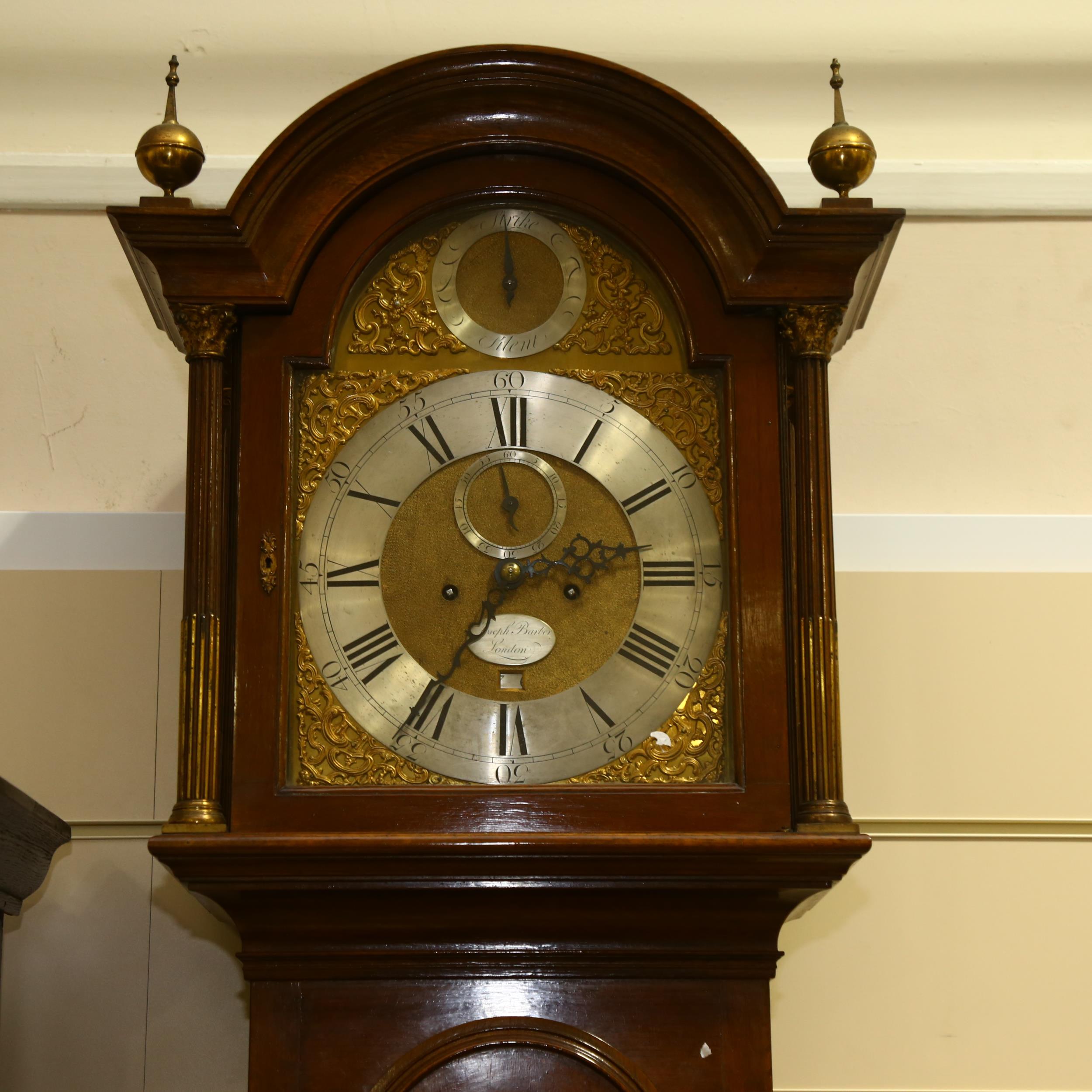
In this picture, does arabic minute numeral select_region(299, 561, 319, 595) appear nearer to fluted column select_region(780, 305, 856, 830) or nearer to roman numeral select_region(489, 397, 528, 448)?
roman numeral select_region(489, 397, 528, 448)

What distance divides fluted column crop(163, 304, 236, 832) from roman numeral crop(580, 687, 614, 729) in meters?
0.35

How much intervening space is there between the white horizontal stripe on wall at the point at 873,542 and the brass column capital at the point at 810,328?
435mm

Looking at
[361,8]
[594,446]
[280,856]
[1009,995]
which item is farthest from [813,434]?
[361,8]

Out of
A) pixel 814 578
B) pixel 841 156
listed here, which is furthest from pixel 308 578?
pixel 841 156

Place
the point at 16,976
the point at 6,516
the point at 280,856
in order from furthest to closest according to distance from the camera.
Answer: the point at 6,516 < the point at 16,976 < the point at 280,856

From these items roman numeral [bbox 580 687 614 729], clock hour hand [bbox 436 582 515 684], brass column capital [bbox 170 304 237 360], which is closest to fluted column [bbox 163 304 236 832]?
brass column capital [bbox 170 304 237 360]

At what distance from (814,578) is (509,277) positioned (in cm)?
44

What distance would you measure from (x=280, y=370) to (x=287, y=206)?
16 cm

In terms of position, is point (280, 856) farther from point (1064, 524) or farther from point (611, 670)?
point (1064, 524)

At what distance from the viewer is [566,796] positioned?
4.71 feet

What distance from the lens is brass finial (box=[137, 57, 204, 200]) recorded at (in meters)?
1.51

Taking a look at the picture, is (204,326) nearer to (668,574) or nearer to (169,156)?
(169,156)

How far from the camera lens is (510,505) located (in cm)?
153

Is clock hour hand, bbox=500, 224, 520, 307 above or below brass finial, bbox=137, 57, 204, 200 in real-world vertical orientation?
below
